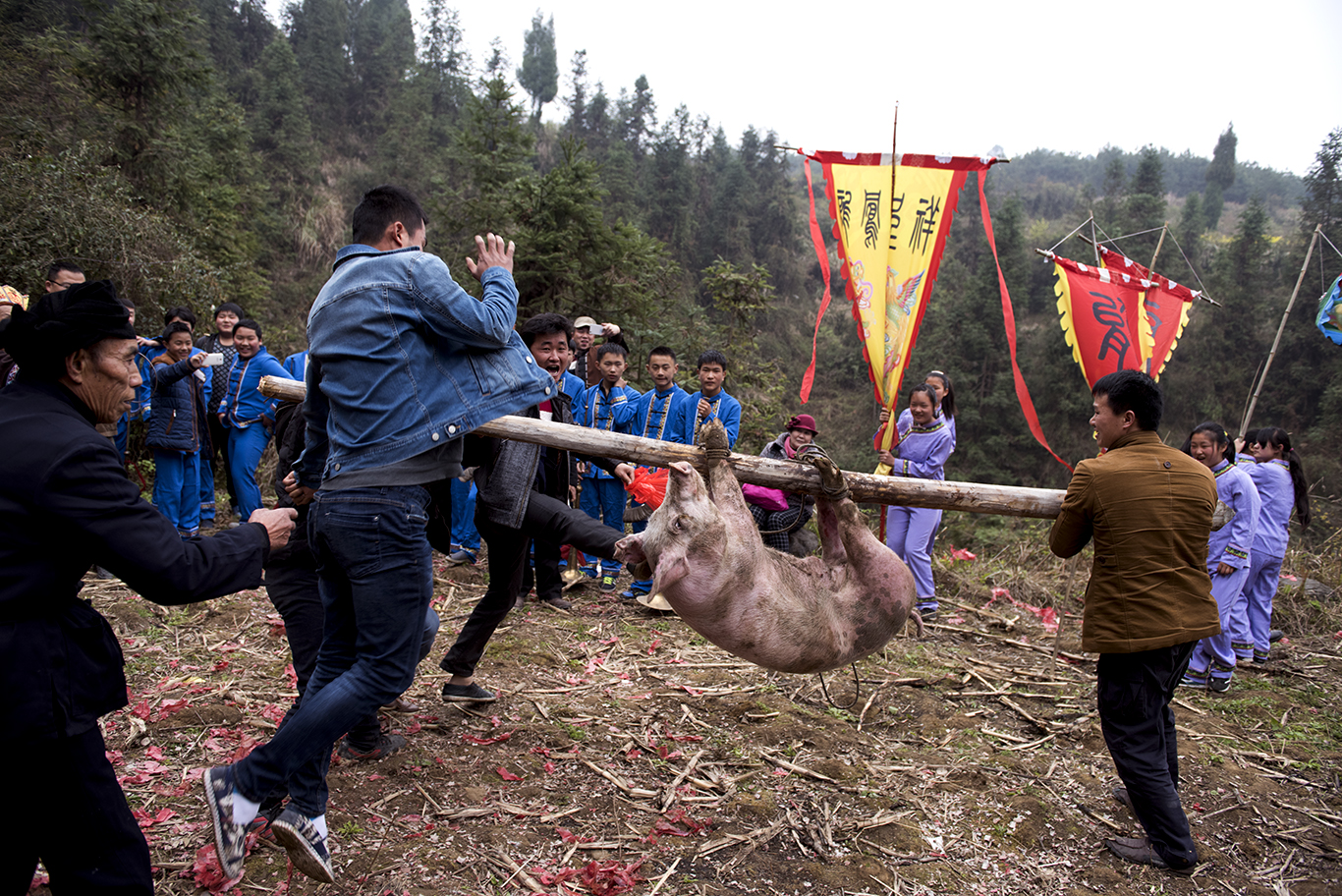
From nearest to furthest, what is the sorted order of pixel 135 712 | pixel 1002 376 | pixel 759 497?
1. pixel 135 712
2. pixel 759 497
3. pixel 1002 376

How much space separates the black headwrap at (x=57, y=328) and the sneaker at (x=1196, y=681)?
847 centimetres

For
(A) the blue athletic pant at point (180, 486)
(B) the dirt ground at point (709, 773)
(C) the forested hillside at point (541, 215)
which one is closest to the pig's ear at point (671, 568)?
(B) the dirt ground at point (709, 773)

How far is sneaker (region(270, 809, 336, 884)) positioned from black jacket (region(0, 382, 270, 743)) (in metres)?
0.94

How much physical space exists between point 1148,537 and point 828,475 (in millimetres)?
1870

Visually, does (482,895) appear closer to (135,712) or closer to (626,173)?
(135,712)

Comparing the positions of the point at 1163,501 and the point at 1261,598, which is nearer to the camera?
the point at 1163,501

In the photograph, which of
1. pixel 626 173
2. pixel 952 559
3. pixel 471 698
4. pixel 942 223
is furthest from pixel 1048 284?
pixel 471 698

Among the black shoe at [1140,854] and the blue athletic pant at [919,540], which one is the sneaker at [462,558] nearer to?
the blue athletic pant at [919,540]

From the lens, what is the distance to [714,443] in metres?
3.38

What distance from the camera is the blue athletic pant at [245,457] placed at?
8227 millimetres

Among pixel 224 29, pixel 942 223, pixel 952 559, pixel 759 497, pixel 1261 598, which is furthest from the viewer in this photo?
pixel 224 29

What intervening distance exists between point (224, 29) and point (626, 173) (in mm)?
23741

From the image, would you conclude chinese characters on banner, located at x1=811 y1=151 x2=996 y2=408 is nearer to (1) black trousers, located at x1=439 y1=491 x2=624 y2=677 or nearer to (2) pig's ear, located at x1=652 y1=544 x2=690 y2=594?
(1) black trousers, located at x1=439 y1=491 x2=624 y2=677

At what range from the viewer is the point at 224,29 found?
40125 millimetres
